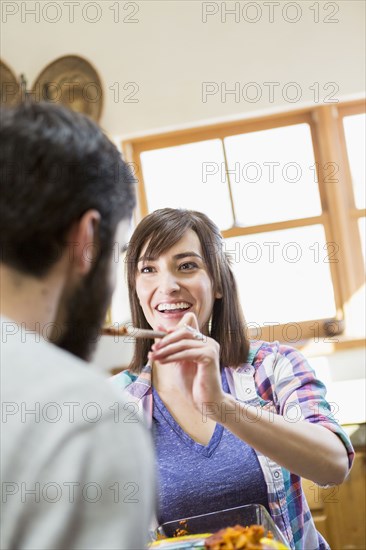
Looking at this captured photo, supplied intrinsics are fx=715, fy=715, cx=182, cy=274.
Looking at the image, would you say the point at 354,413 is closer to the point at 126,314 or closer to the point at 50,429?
the point at 126,314

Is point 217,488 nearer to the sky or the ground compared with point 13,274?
nearer to the ground

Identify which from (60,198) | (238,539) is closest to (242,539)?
(238,539)

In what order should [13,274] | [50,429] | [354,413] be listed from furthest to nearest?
1. [354,413]
2. [13,274]
3. [50,429]

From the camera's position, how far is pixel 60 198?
0.69 meters

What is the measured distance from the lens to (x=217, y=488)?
4.83ft

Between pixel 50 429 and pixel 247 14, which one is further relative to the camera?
pixel 247 14

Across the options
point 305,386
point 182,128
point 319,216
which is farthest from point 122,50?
point 305,386

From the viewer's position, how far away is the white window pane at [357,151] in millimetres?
3309

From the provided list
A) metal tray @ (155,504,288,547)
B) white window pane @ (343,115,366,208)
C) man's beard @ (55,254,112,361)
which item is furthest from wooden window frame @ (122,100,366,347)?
man's beard @ (55,254,112,361)

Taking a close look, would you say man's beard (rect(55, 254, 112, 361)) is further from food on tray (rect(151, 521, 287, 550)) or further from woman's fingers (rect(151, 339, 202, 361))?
woman's fingers (rect(151, 339, 202, 361))

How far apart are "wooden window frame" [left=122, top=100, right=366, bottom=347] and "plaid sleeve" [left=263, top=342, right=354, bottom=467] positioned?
159 cm

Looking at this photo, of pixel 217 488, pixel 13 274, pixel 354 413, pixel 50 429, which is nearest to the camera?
pixel 50 429

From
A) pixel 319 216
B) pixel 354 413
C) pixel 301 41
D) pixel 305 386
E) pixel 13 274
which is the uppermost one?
pixel 301 41

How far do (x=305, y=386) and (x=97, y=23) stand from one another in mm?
2479
